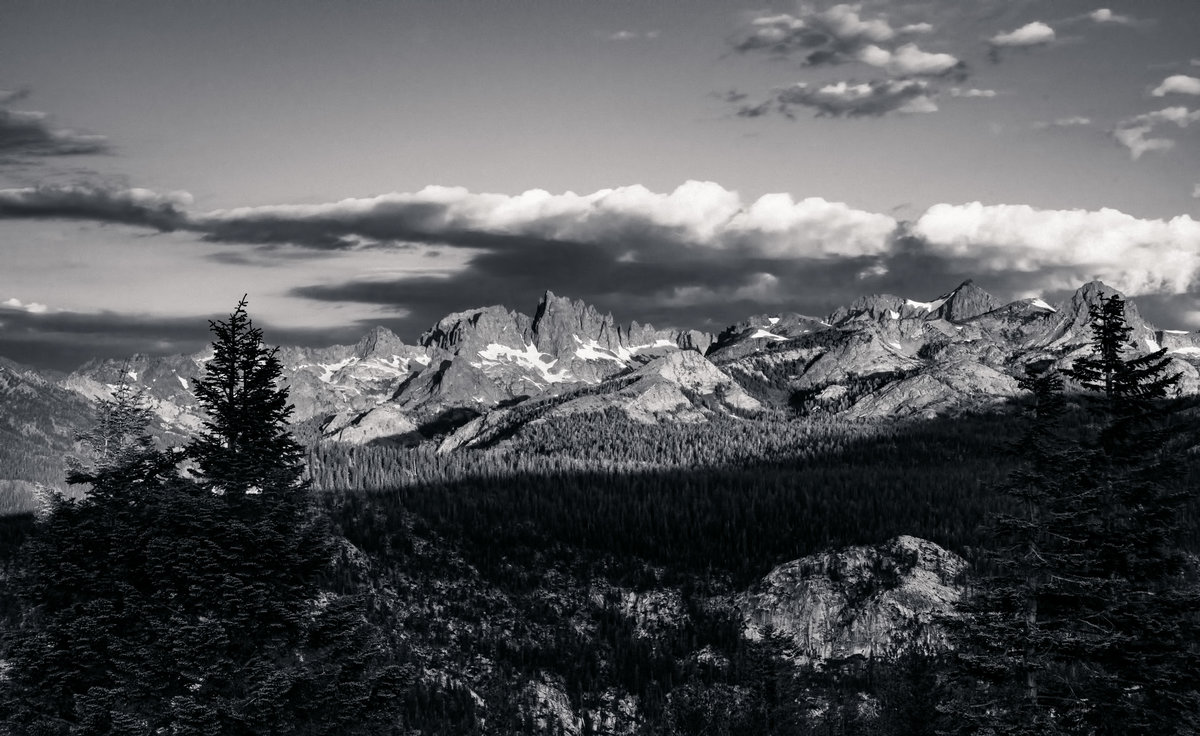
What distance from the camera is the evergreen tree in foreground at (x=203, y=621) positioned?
97.2 ft

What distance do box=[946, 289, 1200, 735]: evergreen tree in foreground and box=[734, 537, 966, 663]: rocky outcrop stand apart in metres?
115

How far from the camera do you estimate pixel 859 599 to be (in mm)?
160625

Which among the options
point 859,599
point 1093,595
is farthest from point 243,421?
point 859,599

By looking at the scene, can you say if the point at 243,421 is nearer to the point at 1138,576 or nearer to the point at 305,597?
the point at 305,597

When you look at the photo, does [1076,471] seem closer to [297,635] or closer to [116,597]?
[297,635]

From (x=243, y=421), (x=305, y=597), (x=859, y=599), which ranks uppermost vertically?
(x=243, y=421)

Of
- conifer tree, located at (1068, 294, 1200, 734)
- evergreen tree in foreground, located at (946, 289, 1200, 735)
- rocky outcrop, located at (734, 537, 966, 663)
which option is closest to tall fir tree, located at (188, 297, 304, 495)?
evergreen tree in foreground, located at (946, 289, 1200, 735)

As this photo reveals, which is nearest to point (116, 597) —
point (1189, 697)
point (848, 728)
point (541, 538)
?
point (1189, 697)

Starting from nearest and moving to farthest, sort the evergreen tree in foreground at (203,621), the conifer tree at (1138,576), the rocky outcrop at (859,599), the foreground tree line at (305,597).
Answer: the evergreen tree in foreground at (203,621), the foreground tree line at (305,597), the conifer tree at (1138,576), the rocky outcrop at (859,599)

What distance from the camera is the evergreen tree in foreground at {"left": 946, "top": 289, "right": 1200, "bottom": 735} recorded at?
31.3 m

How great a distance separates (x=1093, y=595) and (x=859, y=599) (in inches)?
5342

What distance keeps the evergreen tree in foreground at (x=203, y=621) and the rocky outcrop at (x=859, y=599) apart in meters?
121

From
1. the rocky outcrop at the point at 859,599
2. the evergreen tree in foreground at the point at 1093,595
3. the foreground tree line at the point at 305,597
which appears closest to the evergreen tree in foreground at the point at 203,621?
the foreground tree line at the point at 305,597

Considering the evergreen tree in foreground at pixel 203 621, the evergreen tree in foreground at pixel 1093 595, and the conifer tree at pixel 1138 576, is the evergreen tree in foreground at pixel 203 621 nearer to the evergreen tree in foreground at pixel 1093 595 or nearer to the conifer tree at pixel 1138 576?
the evergreen tree in foreground at pixel 1093 595
